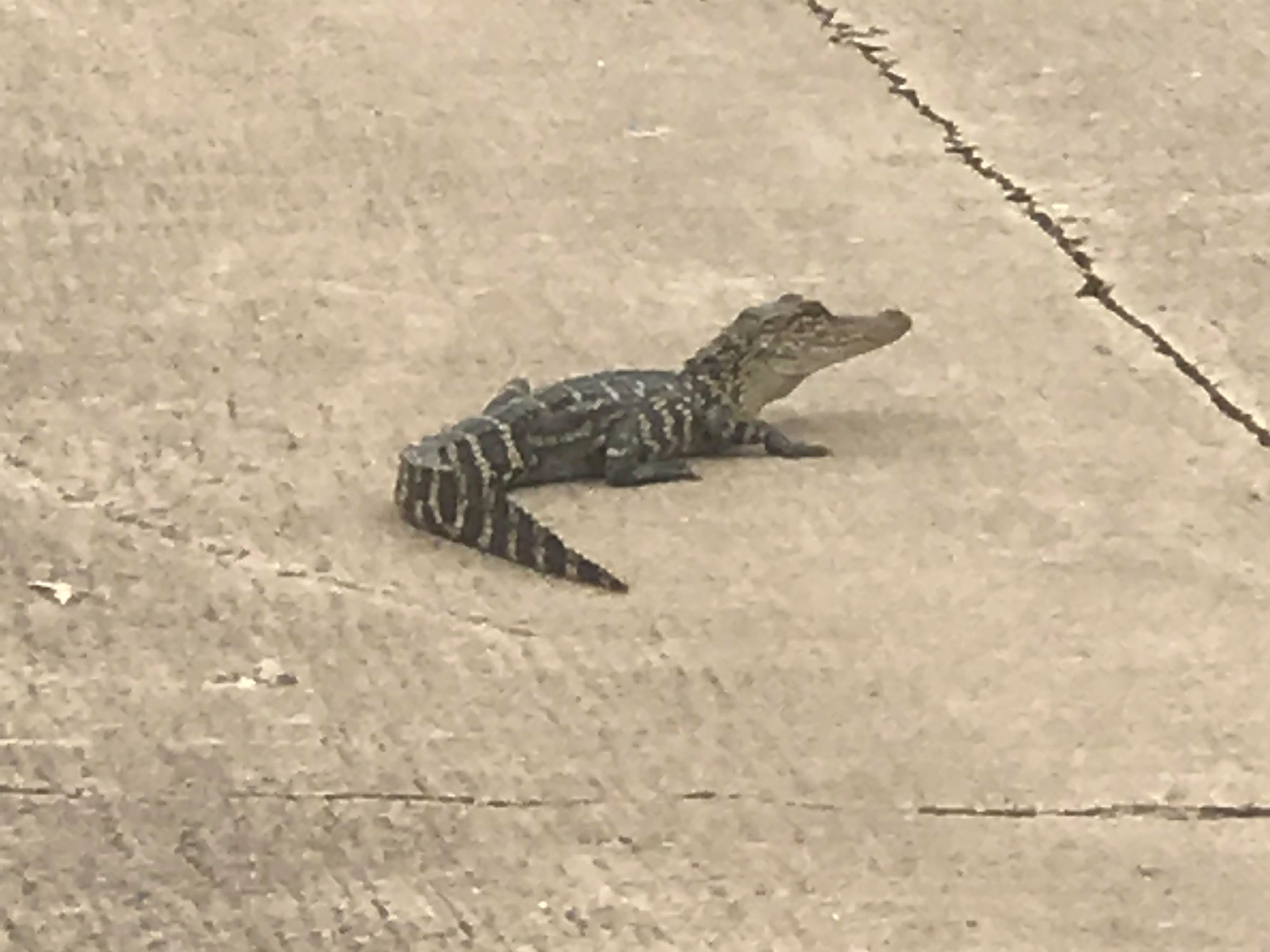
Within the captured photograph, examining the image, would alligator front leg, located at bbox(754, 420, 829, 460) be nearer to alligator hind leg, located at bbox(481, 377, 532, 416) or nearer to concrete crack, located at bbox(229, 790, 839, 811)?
alligator hind leg, located at bbox(481, 377, 532, 416)

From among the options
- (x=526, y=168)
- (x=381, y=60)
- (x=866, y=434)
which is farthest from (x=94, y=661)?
(x=381, y=60)

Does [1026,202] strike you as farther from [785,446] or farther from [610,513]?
[610,513]

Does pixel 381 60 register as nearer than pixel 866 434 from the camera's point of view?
No

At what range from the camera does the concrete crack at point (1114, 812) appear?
3039mm

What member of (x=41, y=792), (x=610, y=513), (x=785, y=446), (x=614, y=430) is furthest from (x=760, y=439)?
(x=41, y=792)

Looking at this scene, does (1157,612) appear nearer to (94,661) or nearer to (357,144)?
(94,661)

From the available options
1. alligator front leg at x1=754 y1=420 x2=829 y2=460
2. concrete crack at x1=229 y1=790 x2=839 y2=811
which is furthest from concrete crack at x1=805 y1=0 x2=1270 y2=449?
concrete crack at x1=229 y1=790 x2=839 y2=811

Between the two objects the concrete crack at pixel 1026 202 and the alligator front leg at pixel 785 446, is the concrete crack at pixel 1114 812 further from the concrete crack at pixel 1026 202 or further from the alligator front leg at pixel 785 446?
the concrete crack at pixel 1026 202

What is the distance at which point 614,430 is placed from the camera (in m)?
3.98

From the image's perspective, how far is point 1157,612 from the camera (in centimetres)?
359

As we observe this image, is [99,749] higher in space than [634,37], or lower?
lower

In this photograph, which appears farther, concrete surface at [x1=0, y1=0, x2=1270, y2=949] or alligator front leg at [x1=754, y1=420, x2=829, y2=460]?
alligator front leg at [x1=754, y1=420, x2=829, y2=460]

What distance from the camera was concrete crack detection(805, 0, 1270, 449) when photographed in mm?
4465

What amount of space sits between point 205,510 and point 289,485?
0.17 m
